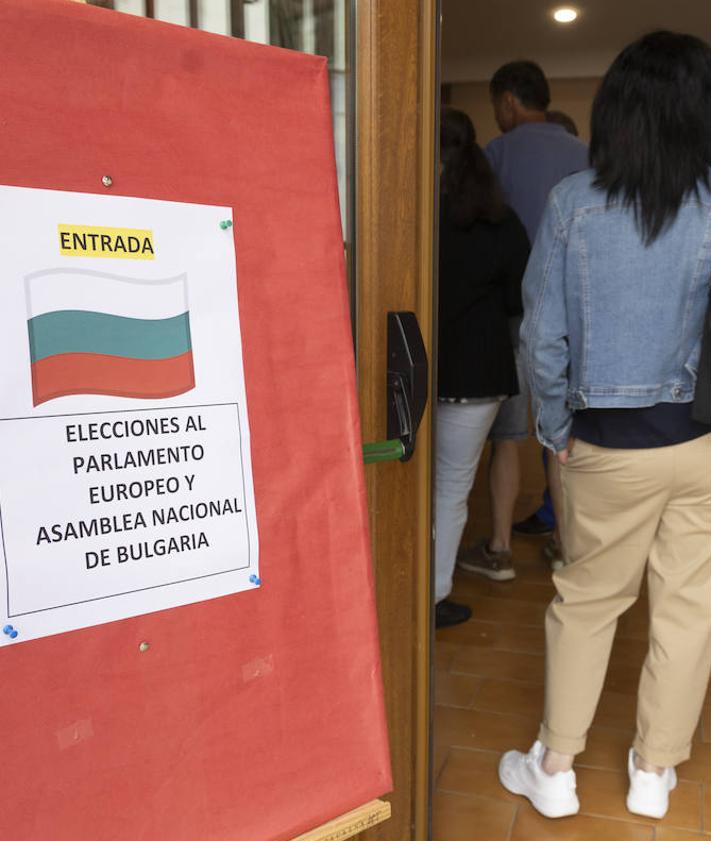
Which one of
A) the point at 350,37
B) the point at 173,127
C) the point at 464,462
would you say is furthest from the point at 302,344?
the point at 464,462

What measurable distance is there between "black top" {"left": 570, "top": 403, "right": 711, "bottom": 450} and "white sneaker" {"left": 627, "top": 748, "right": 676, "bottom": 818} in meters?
0.76

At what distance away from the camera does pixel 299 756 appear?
3.13 feet

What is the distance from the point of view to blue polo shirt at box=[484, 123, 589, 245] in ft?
10.6

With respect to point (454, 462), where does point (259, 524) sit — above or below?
above

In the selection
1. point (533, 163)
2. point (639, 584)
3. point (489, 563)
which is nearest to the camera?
point (639, 584)

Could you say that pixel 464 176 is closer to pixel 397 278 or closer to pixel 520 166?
pixel 520 166

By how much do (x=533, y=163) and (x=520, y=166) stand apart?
0.04 meters

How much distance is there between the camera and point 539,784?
83.0 inches

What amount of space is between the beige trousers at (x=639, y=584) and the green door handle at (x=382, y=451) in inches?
28.9

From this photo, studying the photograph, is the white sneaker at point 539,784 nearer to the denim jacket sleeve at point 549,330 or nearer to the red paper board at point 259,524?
the denim jacket sleeve at point 549,330

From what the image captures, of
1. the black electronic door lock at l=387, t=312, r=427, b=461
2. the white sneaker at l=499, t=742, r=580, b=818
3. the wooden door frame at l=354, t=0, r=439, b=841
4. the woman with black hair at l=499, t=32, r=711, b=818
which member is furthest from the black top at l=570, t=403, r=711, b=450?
the white sneaker at l=499, t=742, r=580, b=818

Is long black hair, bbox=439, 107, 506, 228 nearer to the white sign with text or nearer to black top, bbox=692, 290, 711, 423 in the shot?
black top, bbox=692, 290, 711, 423

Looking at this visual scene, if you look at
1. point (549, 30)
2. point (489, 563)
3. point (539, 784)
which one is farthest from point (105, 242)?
point (549, 30)

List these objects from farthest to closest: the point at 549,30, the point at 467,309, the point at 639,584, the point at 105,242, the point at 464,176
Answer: the point at 549,30 < the point at 467,309 < the point at 464,176 < the point at 639,584 < the point at 105,242
